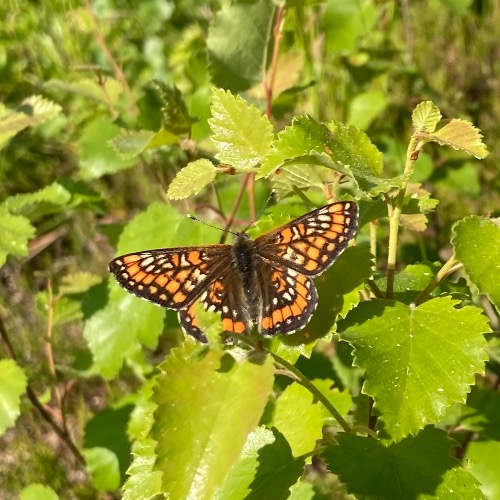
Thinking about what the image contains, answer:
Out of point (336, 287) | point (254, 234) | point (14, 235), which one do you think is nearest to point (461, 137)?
point (336, 287)

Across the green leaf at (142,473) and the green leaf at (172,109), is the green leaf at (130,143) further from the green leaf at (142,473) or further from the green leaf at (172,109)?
the green leaf at (142,473)

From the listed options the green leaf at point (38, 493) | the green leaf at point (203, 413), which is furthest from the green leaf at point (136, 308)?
the green leaf at point (203, 413)

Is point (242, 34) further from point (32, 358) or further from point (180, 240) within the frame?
point (32, 358)

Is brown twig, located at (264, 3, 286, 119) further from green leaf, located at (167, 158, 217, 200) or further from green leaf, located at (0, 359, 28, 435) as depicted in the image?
green leaf, located at (0, 359, 28, 435)

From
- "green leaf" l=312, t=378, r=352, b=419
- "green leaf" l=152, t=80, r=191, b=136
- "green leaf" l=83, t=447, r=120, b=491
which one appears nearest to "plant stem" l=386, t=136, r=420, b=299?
"green leaf" l=312, t=378, r=352, b=419

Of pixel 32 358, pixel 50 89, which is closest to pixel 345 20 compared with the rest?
pixel 50 89
